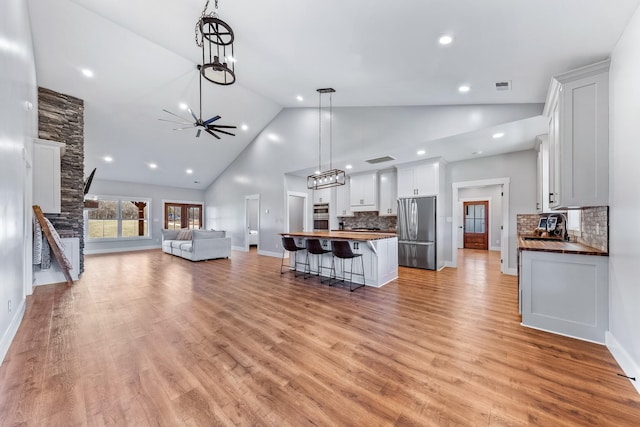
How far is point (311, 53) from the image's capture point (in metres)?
3.18

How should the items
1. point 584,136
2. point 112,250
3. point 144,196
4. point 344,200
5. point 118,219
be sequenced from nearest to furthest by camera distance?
point 584,136 → point 344,200 → point 112,250 → point 118,219 → point 144,196

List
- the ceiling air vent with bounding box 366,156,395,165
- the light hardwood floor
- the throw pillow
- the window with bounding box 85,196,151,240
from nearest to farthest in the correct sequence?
the light hardwood floor, the ceiling air vent with bounding box 366,156,395,165, the throw pillow, the window with bounding box 85,196,151,240

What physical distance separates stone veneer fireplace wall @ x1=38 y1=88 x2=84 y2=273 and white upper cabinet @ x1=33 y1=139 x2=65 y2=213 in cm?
51

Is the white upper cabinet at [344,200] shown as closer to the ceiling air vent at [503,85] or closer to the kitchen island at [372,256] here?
the kitchen island at [372,256]

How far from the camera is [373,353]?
2098mm

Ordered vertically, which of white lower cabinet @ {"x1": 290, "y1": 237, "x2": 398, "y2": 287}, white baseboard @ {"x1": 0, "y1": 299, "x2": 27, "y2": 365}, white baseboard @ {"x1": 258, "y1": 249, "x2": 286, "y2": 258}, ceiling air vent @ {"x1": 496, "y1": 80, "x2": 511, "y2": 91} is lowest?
white baseboard @ {"x1": 258, "y1": 249, "x2": 286, "y2": 258}

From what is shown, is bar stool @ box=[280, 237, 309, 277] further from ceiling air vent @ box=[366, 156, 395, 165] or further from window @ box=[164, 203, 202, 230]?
window @ box=[164, 203, 202, 230]

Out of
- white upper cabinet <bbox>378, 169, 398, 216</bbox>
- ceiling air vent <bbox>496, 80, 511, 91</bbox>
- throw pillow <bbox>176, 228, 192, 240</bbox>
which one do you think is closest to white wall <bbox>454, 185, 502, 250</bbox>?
white upper cabinet <bbox>378, 169, 398, 216</bbox>

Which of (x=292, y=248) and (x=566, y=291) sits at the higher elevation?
(x=292, y=248)

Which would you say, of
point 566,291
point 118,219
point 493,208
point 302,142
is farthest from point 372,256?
point 118,219

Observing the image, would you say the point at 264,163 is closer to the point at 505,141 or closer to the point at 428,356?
the point at 505,141

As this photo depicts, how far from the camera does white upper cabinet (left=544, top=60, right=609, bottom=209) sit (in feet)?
7.31

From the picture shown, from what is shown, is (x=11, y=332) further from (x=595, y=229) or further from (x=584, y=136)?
(x=595, y=229)

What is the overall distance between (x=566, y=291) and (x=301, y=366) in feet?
8.44
